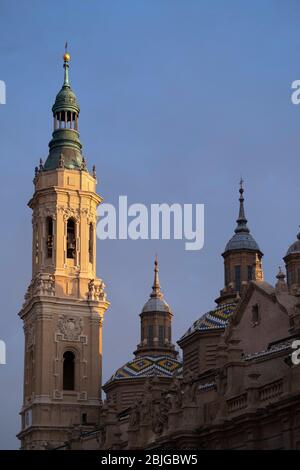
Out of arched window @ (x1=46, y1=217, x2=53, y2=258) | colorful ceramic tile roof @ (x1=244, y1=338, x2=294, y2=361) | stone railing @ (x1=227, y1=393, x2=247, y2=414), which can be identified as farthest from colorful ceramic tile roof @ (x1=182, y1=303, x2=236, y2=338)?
stone railing @ (x1=227, y1=393, x2=247, y2=414)

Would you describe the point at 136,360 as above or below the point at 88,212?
below

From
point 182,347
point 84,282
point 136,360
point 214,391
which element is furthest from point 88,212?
point 214,391

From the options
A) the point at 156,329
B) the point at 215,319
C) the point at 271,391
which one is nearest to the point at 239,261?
the point at 215,319

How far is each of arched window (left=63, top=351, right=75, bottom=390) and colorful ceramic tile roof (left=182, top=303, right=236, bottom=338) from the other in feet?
40.0

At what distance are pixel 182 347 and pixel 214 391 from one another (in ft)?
62.6

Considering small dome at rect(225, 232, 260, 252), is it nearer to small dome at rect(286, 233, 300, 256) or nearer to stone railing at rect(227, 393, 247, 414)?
small dome at rect(286, 233, 300, 256)

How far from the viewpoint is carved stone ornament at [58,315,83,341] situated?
72.2 meters

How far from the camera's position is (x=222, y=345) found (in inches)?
1922

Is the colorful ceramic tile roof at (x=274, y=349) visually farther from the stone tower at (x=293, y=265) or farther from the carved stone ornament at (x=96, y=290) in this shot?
the carved stone ornament at (x=96, y=290)

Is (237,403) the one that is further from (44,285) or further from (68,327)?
(44,285)

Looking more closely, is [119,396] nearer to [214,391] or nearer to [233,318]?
[233,318]

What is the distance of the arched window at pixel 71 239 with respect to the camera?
243 ft

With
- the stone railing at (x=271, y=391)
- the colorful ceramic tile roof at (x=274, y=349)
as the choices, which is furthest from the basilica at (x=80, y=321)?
the stone railing at (x=271, y=391)

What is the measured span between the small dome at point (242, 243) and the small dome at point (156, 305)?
915 centimetres
